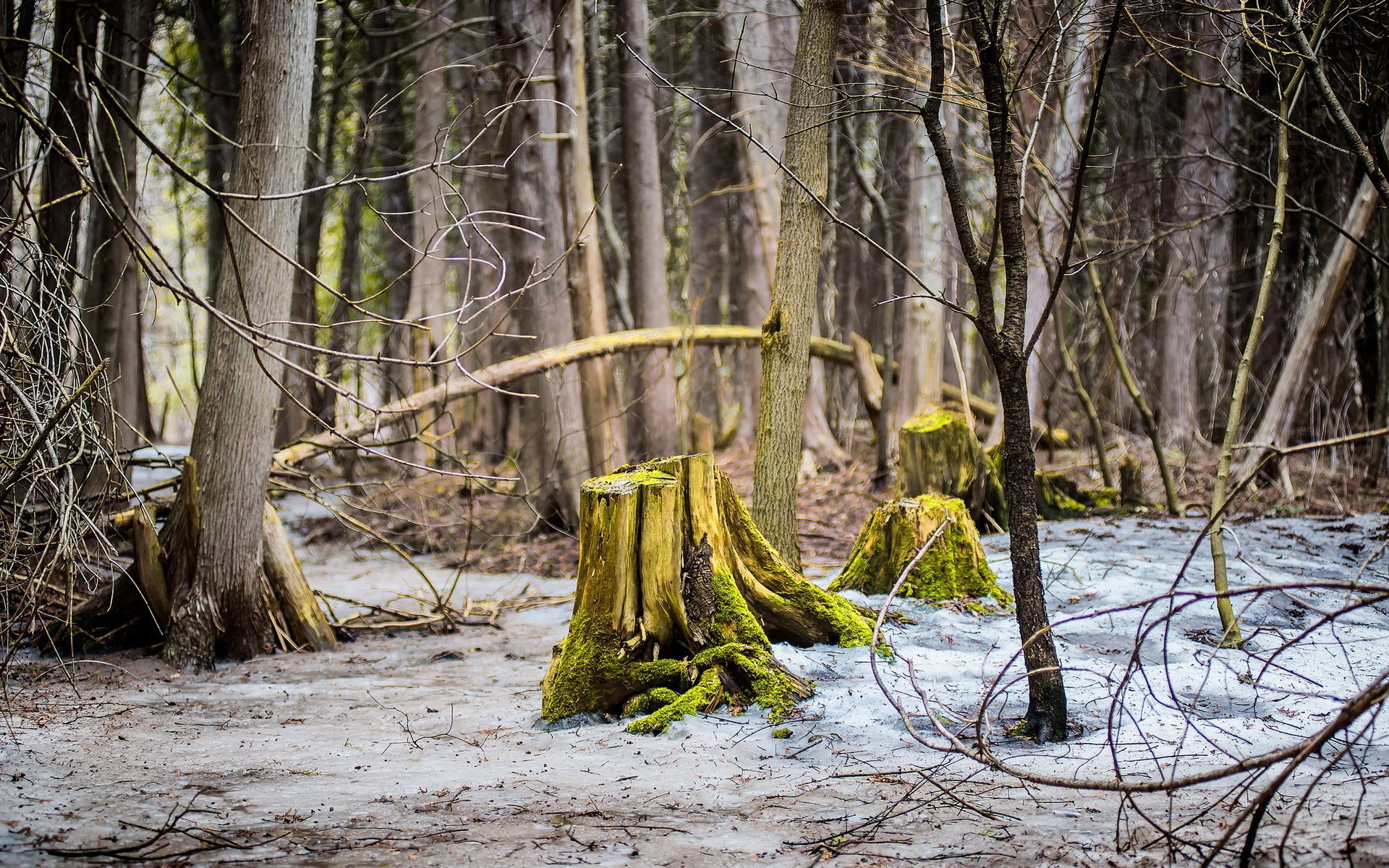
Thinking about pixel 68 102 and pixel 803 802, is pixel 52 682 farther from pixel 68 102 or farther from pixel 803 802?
pixel 68 102

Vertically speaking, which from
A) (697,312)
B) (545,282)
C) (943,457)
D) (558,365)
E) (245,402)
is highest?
(545,282)

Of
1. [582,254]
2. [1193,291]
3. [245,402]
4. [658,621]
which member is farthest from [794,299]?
[1193,291]

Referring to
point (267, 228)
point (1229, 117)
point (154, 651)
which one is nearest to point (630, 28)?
point (267, 228)

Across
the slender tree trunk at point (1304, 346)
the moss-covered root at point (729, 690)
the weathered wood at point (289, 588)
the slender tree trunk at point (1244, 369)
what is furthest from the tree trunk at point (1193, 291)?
the weathered wood at point (289, 588)

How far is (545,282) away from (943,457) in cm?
439

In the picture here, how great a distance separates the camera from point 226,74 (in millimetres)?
14273

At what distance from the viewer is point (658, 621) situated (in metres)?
4.80

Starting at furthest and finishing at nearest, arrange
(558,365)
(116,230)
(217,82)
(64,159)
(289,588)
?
(217,82) → (558,365) → (116,230) → (289,588) → (64,159)

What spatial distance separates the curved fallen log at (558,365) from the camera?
8.06 meters

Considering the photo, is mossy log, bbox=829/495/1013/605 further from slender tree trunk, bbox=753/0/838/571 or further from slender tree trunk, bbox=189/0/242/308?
slender tree trunk, bbox=189/0/242/308

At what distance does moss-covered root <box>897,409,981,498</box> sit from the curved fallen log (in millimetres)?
1462

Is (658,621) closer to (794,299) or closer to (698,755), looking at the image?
(698,755)

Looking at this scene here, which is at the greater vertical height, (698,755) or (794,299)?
(794,299)

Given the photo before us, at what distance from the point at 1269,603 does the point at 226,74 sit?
1428 cm
